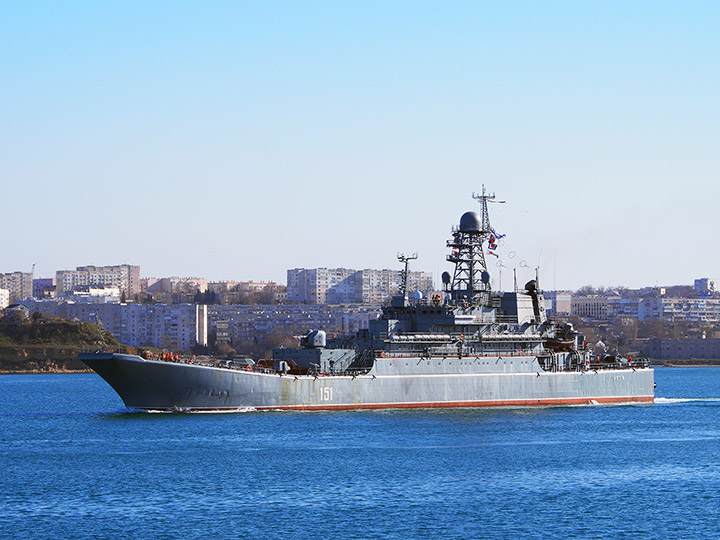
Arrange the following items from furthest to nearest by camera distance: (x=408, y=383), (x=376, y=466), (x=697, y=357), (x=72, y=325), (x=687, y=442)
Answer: (x=697, y=357) → (x=72, y=325) → (x=408, y=383) → (x=687, y=442) → (x=376, y=466)

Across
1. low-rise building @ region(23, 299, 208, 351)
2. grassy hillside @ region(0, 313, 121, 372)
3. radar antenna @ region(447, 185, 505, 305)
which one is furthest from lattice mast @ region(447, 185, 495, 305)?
low-rise building @ region(23, 299, 208, 351)

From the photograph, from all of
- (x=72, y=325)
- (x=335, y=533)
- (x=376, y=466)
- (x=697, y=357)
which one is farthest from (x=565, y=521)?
(x=697, y=357)

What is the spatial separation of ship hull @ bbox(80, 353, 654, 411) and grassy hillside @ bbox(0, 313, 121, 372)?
270 ft

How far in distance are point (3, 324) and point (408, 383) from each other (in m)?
102

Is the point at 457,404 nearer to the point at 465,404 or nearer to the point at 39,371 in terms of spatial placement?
the point at 465,404

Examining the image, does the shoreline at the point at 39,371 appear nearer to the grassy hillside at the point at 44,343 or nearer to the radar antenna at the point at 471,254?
the grassy hillside at the point at 44,343

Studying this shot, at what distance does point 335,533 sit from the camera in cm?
2969

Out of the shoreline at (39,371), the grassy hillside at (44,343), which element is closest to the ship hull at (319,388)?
the grassy hillside at (44,343)

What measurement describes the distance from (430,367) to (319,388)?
636 centimetres

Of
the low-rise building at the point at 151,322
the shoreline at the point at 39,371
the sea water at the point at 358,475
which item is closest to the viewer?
the sea water at the point at 358,475

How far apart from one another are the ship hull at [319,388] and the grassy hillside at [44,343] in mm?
82343

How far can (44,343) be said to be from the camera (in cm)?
13850

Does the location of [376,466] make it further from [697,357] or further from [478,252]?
[697,357]

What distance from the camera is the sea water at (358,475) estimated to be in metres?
30.6
